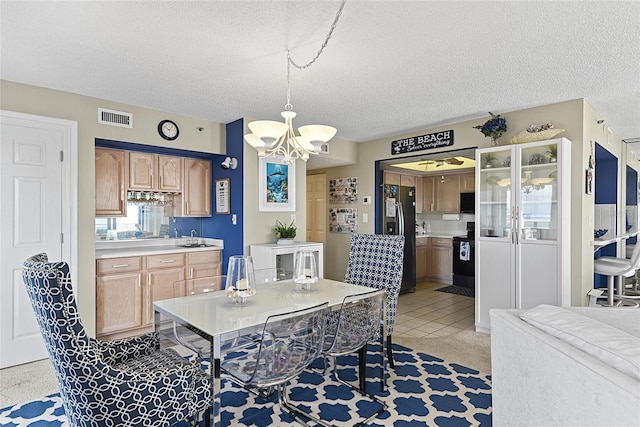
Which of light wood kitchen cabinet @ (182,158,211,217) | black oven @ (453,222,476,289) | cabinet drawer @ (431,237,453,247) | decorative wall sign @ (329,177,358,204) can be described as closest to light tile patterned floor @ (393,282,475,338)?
black oven @ (453,222,476,289)

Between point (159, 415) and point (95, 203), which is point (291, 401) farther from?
point (95, 203)

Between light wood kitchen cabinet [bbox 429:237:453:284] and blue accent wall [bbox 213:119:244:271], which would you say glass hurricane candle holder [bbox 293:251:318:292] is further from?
light wood kitchen cabinet [bbox 429:237:453:284]

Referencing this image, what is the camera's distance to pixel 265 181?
444 centimetres

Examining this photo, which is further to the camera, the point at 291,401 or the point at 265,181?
the point at 265,181

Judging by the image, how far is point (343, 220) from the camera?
19.6ft

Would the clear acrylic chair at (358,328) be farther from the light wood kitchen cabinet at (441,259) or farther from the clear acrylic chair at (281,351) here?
the light wood kitchen cabinet at (441,259)

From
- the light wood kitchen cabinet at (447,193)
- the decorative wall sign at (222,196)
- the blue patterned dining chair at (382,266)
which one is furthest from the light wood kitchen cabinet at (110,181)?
the light wood kitchen cabinet at (447,193)

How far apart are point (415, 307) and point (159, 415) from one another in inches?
157

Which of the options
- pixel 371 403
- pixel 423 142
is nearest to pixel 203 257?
pixel 371 403

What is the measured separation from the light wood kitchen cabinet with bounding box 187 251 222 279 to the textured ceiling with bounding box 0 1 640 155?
5.57 ft

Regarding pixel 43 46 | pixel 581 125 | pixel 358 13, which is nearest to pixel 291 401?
pixel 358 13

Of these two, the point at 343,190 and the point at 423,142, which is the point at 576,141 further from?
the point at 343,190

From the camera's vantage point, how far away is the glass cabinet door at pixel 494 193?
387cm

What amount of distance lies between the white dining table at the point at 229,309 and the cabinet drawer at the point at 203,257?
186cm
